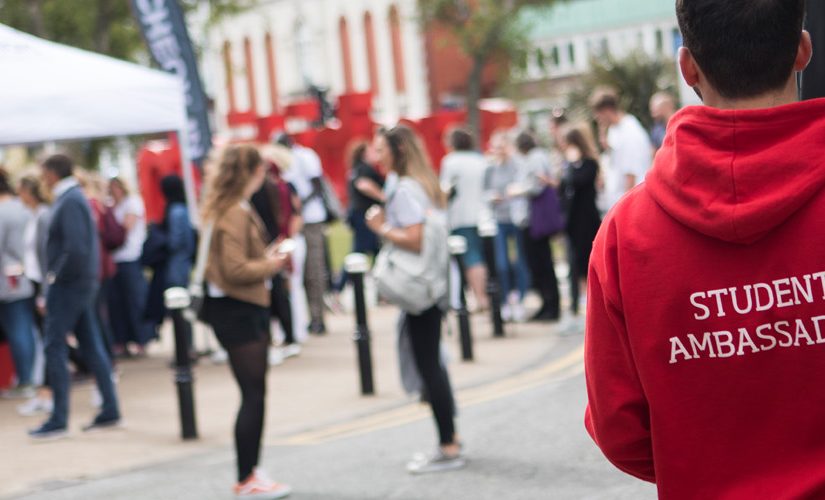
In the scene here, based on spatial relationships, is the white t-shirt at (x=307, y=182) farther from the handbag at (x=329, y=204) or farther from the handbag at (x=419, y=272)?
the handbag at (x=419, y=272)

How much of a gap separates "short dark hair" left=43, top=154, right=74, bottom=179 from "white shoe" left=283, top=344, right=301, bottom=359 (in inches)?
151

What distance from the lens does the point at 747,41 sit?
238 cm

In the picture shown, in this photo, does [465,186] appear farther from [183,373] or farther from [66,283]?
[66,283]

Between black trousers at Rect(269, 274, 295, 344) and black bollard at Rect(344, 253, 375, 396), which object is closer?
black bollard at Rect(344, 253, 375, 396)

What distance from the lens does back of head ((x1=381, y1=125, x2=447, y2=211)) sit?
26.0ft

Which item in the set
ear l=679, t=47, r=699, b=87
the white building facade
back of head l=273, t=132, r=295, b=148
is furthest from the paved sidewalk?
the white building facade

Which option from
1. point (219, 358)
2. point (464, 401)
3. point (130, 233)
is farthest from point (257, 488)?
point (130, 233)

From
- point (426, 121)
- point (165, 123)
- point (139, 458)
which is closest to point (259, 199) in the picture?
point (165, 123)

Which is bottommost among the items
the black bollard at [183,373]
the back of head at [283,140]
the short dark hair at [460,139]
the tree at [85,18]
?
the black bollard at [183,373]

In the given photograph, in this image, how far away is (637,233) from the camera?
2.50 metres

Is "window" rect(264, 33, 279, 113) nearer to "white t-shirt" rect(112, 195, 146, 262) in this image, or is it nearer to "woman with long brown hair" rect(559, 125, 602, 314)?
"white t-shirt" rect(112, 195, 146, 262)

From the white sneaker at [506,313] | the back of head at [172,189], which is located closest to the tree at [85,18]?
the white sneaker at [506,313]

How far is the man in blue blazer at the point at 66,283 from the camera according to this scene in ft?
30.9

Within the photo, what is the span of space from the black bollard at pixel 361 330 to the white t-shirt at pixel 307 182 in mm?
3800
